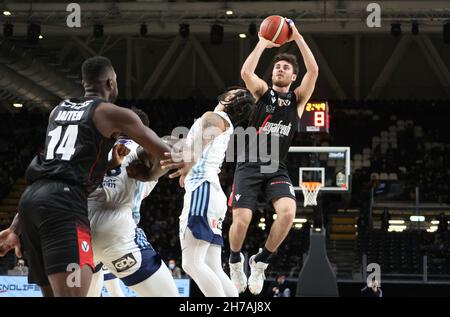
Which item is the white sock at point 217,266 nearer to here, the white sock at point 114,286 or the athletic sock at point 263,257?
the white sock at point 114,286

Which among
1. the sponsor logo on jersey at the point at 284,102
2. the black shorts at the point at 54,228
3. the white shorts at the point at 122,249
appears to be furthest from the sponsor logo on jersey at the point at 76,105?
the sponsor logo on jersey at the point at 284,102

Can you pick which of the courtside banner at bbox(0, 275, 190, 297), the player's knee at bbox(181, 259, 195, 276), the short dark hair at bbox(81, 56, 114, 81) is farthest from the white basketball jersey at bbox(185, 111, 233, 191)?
the courtside banner at bbox(0, 275, 190, 297)

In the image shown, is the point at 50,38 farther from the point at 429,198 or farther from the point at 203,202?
the point at 203,202

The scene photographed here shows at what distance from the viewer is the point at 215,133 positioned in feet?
23.7

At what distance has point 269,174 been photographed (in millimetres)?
8750

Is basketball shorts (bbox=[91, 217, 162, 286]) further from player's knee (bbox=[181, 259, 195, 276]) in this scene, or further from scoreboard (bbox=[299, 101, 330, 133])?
scoreboard (bbox=[299, 101, 330, 133])

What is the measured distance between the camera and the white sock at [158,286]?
20.2 feet

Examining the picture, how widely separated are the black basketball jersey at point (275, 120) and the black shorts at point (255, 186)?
16 cm

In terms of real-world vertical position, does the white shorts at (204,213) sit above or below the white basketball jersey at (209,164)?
below

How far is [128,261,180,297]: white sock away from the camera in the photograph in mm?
6164

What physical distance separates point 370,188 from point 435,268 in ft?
22.9

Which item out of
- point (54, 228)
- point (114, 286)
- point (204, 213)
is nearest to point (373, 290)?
point (114, 286)

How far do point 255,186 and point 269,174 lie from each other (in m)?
0.19

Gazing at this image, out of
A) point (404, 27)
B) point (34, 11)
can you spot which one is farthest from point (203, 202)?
point (404, 27)
